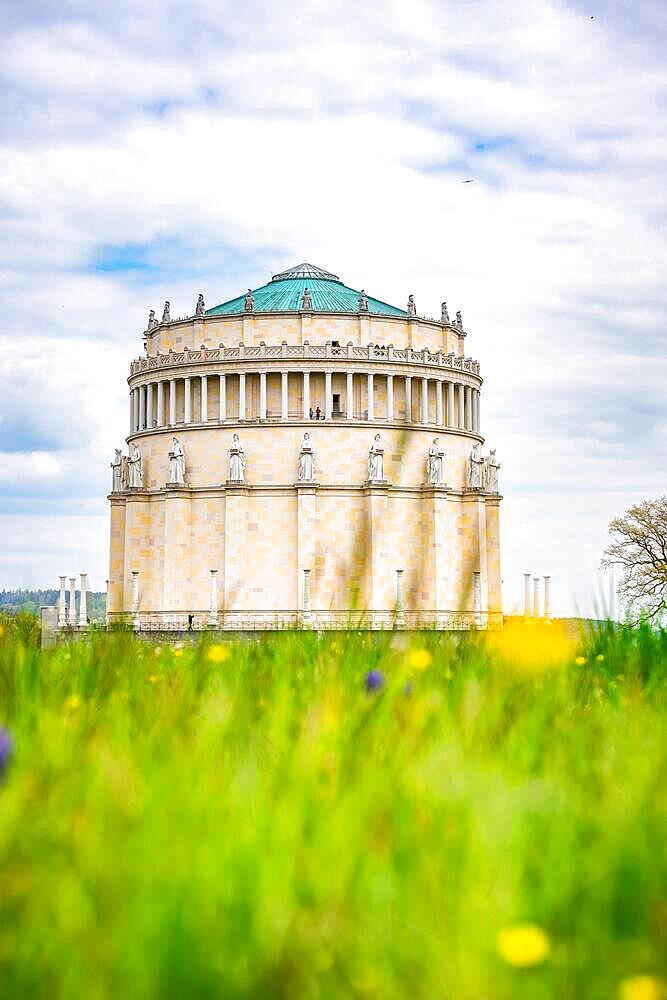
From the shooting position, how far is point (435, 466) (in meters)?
68.4

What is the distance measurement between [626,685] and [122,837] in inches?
213

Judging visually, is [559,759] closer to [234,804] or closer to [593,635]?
[234,804]

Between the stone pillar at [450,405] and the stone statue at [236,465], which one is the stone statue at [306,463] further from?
the stone pillar at [450,405]

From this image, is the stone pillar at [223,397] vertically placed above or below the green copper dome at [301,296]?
below

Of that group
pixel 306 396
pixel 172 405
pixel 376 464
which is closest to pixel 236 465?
pixel 306 396

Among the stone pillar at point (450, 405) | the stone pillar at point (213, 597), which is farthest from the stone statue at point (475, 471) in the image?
the stone pillar at point (213, 597)

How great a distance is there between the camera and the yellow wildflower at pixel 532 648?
8055 millimetres

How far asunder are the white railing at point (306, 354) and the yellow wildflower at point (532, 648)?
5833 cm

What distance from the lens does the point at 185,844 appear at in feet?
13.1

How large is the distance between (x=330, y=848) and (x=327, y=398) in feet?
210

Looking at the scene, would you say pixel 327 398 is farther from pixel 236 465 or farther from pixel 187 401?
pixel 187 401

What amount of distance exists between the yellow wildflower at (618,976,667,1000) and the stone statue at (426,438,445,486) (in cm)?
6477

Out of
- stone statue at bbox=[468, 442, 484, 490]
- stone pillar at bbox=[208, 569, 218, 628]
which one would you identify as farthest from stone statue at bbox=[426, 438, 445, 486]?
stone pillar at bbox=[208, 569, 218, 628]

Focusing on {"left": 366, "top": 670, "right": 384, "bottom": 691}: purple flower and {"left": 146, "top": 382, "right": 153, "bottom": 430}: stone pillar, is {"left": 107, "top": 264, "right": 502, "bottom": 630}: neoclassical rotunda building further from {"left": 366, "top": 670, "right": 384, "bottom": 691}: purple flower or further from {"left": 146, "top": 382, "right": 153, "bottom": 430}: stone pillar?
{"left": 366, "top": 670, "right": 384, "bottom": 691}: purple flower
